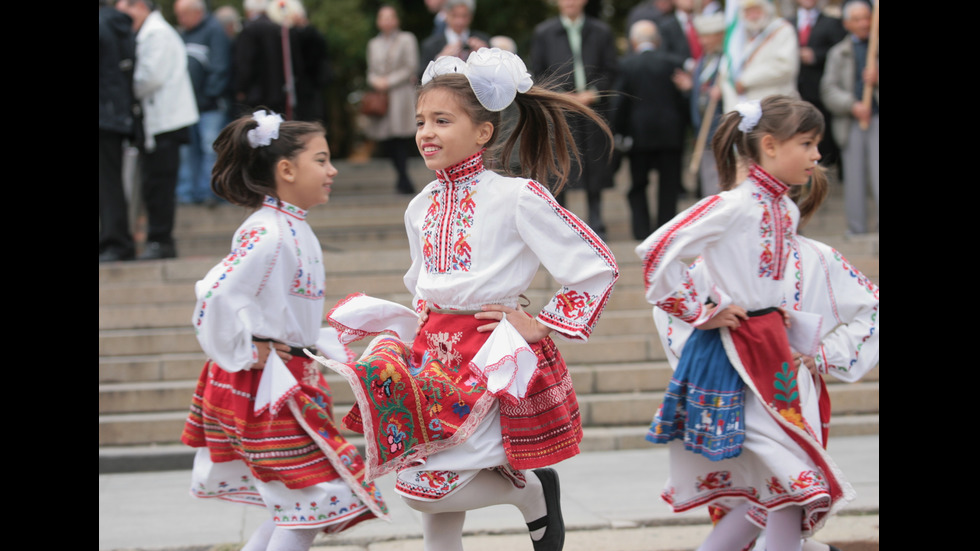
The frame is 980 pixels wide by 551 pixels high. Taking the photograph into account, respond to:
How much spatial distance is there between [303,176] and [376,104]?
7.06 meters

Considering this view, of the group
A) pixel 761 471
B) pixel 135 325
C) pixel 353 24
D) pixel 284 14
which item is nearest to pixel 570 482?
pixel 761 471

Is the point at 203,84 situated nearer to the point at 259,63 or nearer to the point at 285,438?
the point at 259,63

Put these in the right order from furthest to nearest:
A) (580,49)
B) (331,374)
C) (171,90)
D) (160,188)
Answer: (580,49)
(171,90)
(160,188)
(331,374)

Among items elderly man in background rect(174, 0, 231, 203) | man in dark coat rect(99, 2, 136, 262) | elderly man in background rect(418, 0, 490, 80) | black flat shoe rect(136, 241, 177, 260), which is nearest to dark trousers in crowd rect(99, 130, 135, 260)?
man in dark coat rect(99, 2, 136, 262)

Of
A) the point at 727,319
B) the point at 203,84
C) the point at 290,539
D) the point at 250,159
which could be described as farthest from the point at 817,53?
the point at 290,539

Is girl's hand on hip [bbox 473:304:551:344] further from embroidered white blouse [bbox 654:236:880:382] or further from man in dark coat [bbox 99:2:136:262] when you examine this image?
man in dark coat [bbox 99:2:136:262]

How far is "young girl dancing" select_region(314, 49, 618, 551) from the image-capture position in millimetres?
3299

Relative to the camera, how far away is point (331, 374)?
6.70m

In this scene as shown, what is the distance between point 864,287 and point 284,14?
699 cm

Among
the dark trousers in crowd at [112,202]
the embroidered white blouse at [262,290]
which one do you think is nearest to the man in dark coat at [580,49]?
the dark trousers in crowd at [112,202]

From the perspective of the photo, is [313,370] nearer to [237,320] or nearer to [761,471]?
[237,320]

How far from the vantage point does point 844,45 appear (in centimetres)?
880

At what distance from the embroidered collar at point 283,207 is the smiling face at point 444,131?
833 millimetres

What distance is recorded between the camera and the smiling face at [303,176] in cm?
420
